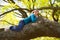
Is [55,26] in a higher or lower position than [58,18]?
higher

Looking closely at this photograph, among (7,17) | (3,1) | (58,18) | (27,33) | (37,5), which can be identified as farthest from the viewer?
(3,1)

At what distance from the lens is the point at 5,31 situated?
3.51 m

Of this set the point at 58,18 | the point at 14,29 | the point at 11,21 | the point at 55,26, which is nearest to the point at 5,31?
the point at 14,29

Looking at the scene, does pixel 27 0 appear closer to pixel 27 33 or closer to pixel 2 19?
pixel 2 19

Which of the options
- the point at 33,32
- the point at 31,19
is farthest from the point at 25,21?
the point at 33,32

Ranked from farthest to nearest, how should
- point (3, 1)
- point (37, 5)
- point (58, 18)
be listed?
point (3, 1)
point (58, 18)
point (37, 5)

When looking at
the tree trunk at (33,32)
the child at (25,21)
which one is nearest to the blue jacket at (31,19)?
the child at (25,21)

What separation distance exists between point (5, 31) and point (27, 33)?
1.55ft

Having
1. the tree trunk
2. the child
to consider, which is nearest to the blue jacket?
the child

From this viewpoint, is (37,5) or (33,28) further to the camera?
(37,5)

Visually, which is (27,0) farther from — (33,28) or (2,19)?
(33,28)

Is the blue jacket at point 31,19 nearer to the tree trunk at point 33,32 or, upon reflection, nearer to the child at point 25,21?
the child at point 25,21

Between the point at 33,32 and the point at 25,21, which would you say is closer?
the point at 33,32

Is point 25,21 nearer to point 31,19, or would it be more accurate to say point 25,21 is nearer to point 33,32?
point 31,19
